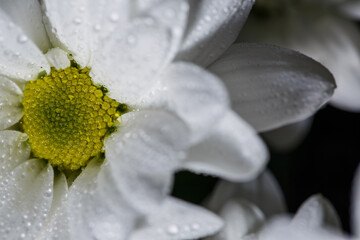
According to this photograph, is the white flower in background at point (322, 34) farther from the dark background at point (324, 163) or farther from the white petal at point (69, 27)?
the white petal at point (69, 27)

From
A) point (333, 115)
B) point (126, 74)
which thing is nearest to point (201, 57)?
point (126, 74)

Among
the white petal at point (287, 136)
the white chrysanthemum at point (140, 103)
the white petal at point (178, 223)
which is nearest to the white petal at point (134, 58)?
the white chrysanthemum at point (140, 103)

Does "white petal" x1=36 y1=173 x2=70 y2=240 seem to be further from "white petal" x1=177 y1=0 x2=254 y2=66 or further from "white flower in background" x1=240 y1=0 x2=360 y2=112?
"white flower in background" x1=240 y1=0 x2=360 y2=112

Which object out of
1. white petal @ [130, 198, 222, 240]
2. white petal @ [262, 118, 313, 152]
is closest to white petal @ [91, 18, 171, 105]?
white petal @ [130, 198, 222, 240]

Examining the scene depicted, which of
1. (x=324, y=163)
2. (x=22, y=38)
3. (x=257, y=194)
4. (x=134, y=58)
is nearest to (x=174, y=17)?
(x=134, y=58)

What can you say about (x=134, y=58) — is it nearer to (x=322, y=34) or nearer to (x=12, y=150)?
(x=12, y=150)

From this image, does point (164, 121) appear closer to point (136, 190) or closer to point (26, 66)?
point (136, 190)
